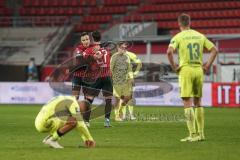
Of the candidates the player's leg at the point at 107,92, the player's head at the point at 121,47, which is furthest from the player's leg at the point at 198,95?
the player's head at the point at 121,47

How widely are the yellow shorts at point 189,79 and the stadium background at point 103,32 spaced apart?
1577cm

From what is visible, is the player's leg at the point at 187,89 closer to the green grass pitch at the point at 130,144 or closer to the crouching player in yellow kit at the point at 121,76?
the green grass pitch at the point at 130,144

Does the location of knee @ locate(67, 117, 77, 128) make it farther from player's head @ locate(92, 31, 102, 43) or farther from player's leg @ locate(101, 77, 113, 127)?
player's leg @ locate(101, 77, 113, 127)

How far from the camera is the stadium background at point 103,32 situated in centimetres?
3023

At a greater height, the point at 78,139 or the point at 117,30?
the point at 117,30

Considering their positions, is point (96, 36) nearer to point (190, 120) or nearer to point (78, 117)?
point (190, 120)

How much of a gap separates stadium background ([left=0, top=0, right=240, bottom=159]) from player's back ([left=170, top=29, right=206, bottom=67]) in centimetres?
1576

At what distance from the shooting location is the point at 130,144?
39.0 ft

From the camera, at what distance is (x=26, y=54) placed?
Answer: 37.2 metres

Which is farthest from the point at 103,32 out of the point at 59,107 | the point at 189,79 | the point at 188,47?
the point at 59,107

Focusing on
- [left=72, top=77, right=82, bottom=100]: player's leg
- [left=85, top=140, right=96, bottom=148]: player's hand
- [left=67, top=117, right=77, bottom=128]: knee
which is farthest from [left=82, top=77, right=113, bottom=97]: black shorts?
[left=67, top=117, right=77, bottom=128]: knee

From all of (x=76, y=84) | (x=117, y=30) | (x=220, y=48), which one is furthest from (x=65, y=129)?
(x=117, y=30)

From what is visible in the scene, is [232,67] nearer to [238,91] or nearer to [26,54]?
[238,91]

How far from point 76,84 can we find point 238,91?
12652 mm
